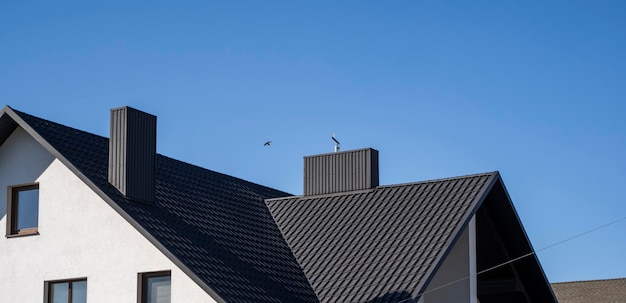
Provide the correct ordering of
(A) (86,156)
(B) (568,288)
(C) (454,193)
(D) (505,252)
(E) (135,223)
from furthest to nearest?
(B) (568,288), (D) (505,252), (C) (454,193), (A) (86,156), (E) (135,223)

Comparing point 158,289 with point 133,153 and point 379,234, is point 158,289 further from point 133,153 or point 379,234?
point 379,234

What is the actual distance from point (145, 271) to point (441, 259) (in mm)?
5317

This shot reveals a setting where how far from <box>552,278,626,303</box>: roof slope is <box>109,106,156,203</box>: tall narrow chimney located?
28.0 meters

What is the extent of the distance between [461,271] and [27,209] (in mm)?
8469

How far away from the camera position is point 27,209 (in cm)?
2108

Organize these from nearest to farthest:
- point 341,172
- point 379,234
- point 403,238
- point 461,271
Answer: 1. point 403,238
2. point 379,234
3. point 461,271
4. point 341,172

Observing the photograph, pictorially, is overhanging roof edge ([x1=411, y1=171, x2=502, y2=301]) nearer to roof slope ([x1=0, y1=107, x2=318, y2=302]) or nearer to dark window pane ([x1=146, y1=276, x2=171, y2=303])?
roof slope ([x1=0, y1=107, x2=318, y2=302])

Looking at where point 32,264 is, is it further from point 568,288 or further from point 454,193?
point 568,288

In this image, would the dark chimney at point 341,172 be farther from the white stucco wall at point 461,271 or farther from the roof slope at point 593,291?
the roof slope at point 593,291

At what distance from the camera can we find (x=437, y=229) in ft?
69.6

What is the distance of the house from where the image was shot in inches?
774

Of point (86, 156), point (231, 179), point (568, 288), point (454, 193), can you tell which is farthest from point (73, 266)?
point (568, 288)

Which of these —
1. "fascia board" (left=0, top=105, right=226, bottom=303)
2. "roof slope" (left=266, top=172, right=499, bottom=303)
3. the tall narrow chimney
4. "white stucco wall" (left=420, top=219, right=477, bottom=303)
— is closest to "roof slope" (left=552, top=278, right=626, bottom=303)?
"roof slope" (left=266, top=172, right=499, bottom=303)

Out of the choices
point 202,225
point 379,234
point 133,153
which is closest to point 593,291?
point 379,234
